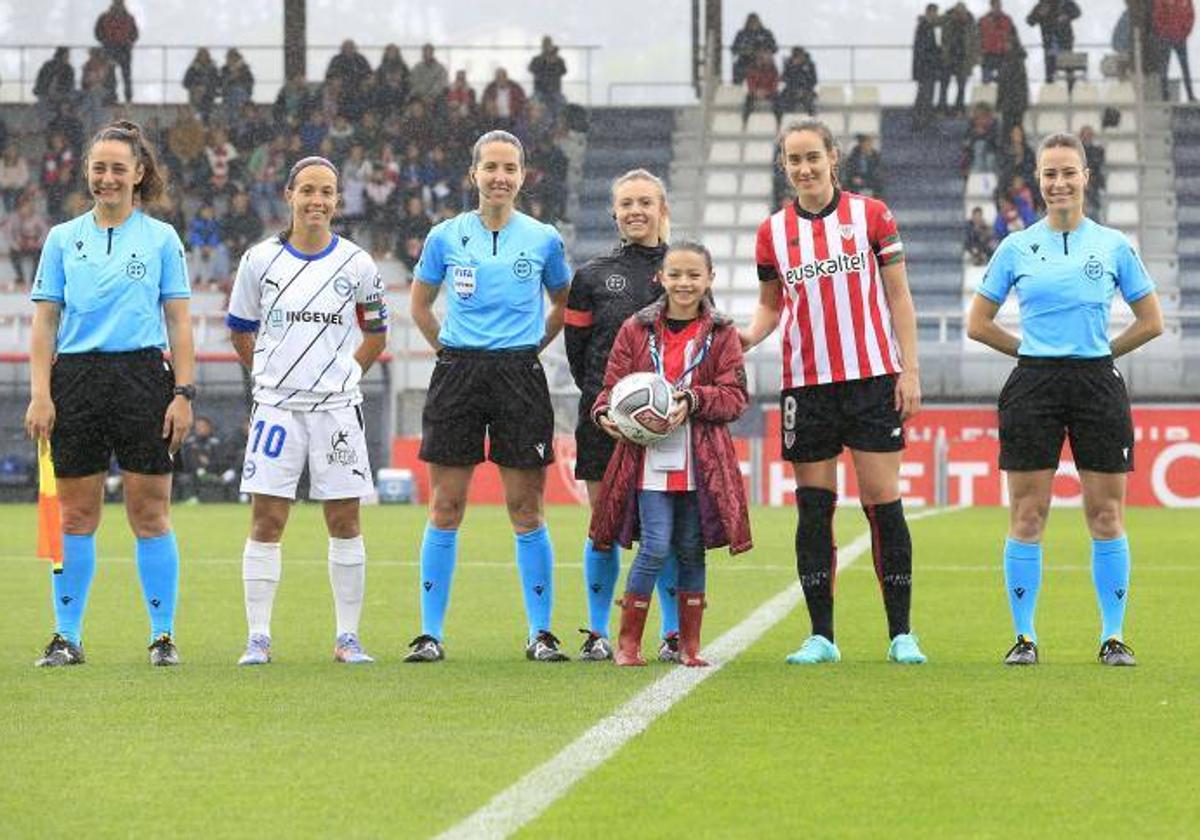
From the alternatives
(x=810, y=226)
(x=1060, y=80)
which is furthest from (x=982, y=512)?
(x=810, y=226)

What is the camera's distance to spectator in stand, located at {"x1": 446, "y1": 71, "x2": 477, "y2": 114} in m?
34.0

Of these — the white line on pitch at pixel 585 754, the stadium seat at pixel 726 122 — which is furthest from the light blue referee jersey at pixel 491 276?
the stadium seat at pixel 726 122

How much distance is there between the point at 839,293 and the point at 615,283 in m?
0.81

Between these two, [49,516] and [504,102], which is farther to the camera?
[504,102]

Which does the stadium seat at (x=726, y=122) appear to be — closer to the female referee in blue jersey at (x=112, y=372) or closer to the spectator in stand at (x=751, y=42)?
the spectator in stand at (x=751, y=42)

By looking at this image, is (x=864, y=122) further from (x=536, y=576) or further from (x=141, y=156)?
(x=141, y=156)

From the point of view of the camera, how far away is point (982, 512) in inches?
910

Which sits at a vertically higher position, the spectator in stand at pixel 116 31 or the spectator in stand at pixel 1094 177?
the spectator in stand at pixel 116 31

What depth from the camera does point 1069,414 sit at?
27.9ft

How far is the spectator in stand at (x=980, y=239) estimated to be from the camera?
31.9 m

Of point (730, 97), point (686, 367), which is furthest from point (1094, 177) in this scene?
point (686, 367)

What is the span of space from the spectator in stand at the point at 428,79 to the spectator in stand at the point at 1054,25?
7.84m

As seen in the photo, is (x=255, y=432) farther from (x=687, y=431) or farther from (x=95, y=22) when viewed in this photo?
(x=95, y=22)

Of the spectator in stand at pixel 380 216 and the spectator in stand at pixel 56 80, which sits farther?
the spectator in stand at pixel 56 80
